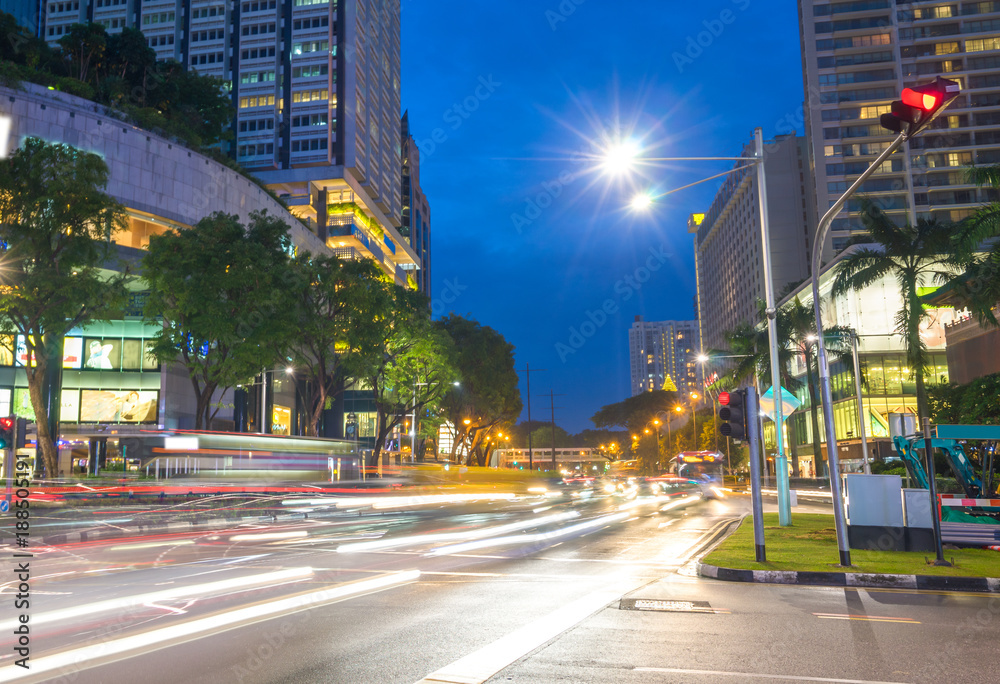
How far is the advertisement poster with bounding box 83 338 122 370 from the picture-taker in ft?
173

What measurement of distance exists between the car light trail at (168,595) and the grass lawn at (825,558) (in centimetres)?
689

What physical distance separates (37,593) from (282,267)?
1117 inches

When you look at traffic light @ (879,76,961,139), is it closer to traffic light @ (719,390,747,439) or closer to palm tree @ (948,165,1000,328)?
traffic light @ (719,390,747,439)

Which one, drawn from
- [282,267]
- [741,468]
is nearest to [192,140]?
[282,267]

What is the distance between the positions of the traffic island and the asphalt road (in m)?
0.63

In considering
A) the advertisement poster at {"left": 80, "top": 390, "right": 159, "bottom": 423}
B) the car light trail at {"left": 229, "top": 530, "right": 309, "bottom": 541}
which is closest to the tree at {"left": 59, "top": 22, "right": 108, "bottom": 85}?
the advertisement poster at {"left": 80, "top": 390, "right": 159, "bottom": 423}

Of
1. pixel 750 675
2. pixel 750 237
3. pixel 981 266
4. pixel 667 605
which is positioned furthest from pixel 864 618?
pixel 750 237

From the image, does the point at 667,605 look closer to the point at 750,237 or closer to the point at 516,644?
the point at 516,644

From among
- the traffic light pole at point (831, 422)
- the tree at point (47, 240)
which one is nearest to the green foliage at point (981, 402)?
the traffic light pole at point (831, 422)

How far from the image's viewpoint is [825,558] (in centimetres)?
1331

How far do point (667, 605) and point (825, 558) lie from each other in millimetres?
5382

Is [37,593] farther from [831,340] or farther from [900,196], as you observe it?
[900,196]

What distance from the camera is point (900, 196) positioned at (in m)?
95.3

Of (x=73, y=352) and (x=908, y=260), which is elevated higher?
(x=908, y=260)
